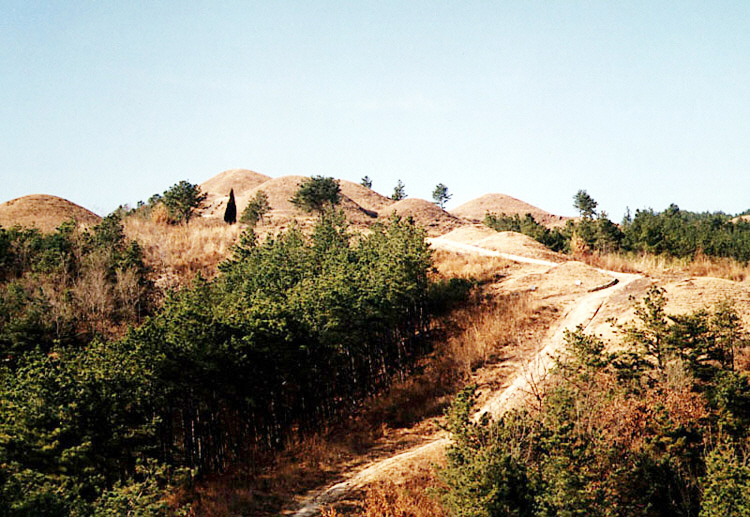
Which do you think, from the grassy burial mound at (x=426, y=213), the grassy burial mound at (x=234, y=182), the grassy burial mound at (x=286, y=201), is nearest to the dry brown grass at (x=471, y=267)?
the grassy burial mound at (x=286, y=201)

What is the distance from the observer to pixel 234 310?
14305 millimetres

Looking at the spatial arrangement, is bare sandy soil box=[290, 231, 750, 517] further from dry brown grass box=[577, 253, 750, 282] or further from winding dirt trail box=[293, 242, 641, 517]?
dry brown grass box=[577, 253, 750, 282]

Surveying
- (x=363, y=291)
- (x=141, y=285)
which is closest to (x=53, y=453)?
(x=363, y=291)

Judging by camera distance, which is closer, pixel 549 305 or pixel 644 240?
pixel 549 305

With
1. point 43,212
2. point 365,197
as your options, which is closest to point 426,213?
point 365,197

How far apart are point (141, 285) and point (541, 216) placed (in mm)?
64763

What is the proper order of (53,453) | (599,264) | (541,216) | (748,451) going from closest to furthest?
(53,453), (748,451), (599,264), (541,216)

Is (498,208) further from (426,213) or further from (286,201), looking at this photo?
(286,201)

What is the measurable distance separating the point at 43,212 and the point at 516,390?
36.2 meters

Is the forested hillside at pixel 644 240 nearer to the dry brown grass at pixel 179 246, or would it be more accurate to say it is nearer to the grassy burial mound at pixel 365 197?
the dry brown grass at pixel 179 246

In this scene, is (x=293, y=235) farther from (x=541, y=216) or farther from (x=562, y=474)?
(x=541, y=216)

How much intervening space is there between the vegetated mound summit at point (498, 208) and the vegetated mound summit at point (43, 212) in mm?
52457

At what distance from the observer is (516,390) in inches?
572

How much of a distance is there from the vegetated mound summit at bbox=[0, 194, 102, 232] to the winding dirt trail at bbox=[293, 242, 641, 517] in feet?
96.5
